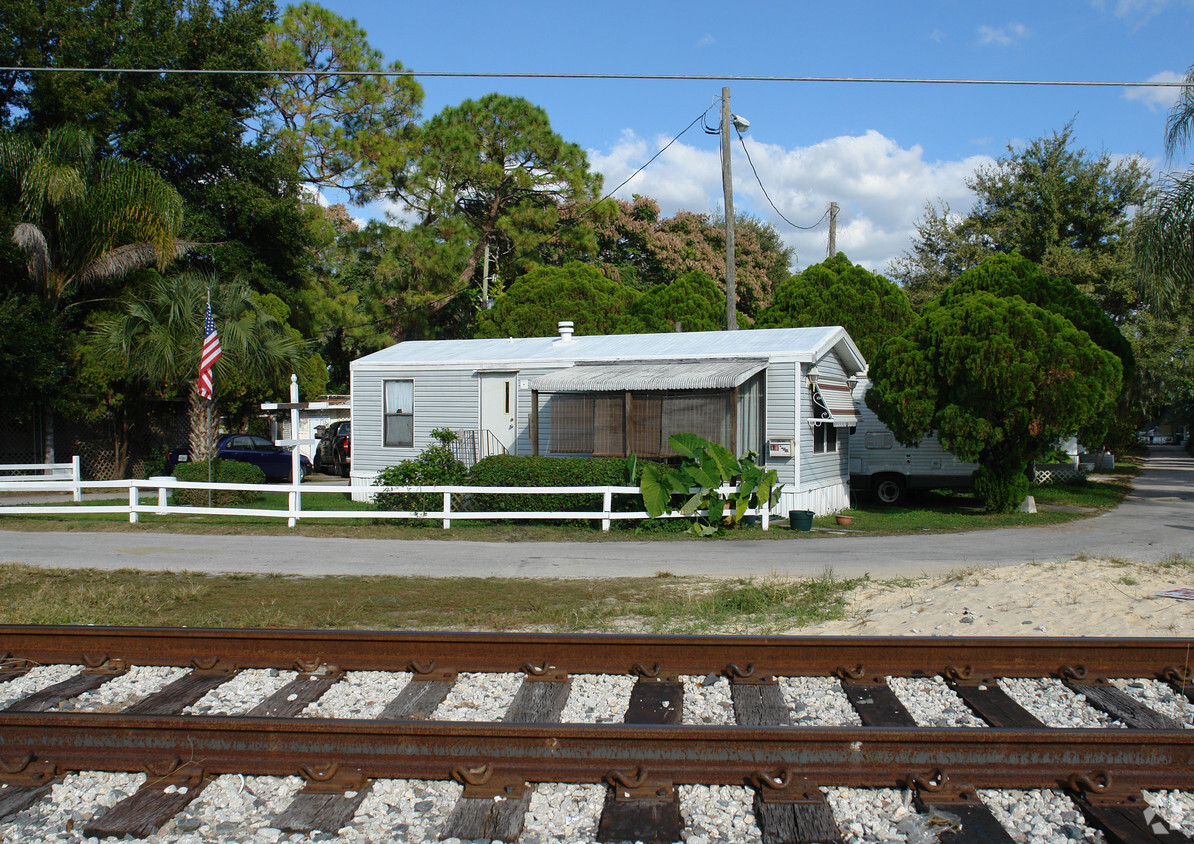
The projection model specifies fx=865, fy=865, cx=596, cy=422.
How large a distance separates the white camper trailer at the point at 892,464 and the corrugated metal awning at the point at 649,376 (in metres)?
4.74

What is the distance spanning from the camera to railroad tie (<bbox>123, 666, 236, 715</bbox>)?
5066 millimetres

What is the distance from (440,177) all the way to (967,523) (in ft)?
83.6

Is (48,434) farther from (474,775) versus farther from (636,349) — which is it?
(474,775)

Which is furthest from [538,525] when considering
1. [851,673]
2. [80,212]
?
[80,212]

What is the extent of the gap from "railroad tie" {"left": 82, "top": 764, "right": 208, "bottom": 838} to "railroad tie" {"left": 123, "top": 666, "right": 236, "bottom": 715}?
0.84 m

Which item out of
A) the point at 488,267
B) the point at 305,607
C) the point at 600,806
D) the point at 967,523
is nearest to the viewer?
the point at 600,806

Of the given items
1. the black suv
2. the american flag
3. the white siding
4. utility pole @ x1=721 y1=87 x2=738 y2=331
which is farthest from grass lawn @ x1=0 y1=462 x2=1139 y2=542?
the black suv

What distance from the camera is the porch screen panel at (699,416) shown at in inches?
622

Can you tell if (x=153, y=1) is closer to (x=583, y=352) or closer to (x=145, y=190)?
(x=145, y=190)

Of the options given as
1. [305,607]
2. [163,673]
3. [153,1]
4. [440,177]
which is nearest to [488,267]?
[440,177]

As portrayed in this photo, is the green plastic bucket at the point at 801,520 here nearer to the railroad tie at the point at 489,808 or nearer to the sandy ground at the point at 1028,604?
the sandy ground at the point at 1028,604

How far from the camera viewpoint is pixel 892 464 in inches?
774

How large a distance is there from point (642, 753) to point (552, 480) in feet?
36.8

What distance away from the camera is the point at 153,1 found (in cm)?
2930
